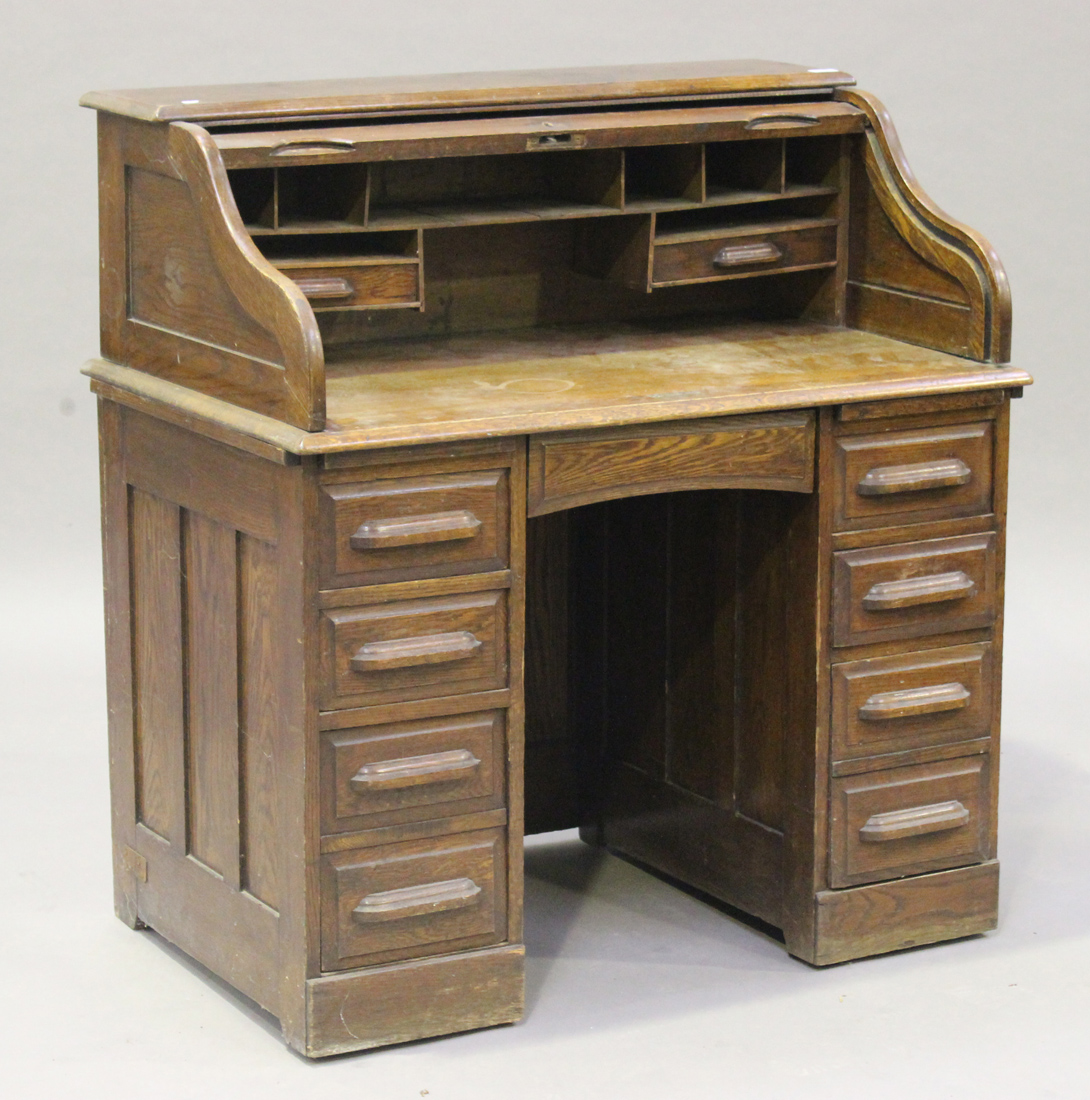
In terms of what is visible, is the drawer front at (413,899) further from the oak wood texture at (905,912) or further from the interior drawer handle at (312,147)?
the interior drawer handle at (312,147)

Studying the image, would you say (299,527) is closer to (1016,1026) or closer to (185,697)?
(185,697)

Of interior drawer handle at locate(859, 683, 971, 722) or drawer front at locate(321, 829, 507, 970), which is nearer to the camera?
drawer front at locate(321, 829, 507, 970)

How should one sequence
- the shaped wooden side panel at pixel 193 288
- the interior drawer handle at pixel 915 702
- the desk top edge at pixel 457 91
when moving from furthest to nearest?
the interior drawer handle at pixel 915 702
the desk top edge at pixel 457 91
the shaped wooden side panel at pixel 193 288

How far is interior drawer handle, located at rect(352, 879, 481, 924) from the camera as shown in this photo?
398 centimetres

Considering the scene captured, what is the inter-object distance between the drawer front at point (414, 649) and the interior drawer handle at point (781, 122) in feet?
3.43

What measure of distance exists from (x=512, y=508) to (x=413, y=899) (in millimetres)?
659

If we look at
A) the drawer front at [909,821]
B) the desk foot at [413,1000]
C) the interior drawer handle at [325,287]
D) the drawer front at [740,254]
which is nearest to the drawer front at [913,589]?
the drawer front at [909,821]

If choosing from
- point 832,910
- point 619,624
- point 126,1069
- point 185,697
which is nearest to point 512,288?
point 619,624

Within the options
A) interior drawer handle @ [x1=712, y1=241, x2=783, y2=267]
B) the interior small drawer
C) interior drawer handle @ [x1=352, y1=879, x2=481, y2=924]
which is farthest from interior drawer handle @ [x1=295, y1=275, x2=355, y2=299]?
→ interior drawer handle @ [x1=352, y1=879, x2=481, y2=924]

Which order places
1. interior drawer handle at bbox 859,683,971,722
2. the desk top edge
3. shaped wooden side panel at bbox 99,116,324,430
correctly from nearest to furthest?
1. shaped wooden side panel at bbox 99,116,324,430
2. the desk top edge
3. interior drawer handle at bbox 859,683,971,722

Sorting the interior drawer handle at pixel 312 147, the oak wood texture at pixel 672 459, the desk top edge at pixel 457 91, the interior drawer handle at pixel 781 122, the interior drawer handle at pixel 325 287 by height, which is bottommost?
the oak wood texture at pixel 672 459

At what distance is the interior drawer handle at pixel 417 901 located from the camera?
3977 mm

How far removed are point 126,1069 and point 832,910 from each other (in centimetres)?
126

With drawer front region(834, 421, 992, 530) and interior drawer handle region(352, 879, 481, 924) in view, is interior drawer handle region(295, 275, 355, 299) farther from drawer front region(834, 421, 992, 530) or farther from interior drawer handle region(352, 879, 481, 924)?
interior drawer handle region(352, 879, 481, 924)
